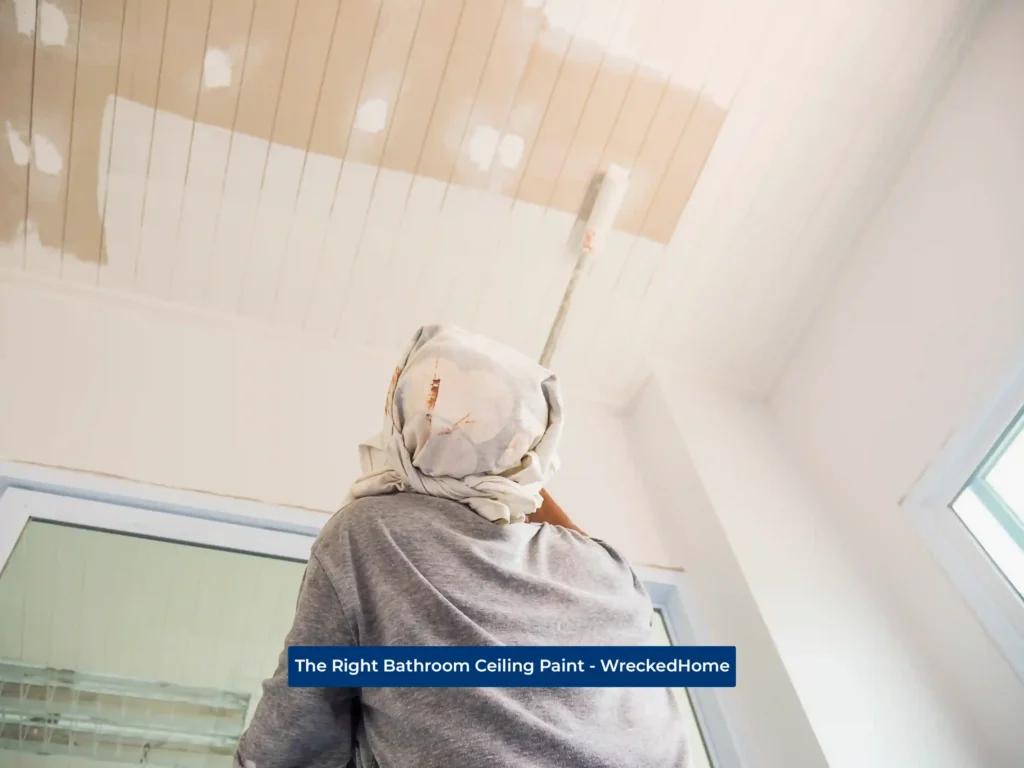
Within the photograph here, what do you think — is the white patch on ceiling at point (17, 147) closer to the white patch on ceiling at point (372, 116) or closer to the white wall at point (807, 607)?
the white patch on ceiling at point (372, 116)

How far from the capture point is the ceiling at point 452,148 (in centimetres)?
132

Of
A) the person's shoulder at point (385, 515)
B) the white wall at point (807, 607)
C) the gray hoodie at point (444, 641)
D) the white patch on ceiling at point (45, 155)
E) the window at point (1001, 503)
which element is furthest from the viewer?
the white patch on ceiling at point (45, 155)

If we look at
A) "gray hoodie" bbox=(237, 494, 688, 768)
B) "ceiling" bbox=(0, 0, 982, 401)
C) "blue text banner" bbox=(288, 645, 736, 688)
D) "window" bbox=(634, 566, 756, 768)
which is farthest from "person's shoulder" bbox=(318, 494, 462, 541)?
"ceiling" bbox=(0, 0, 982, 401)

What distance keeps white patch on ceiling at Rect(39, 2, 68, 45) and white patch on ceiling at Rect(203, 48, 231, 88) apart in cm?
23

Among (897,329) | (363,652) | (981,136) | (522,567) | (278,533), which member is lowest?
(363,652)

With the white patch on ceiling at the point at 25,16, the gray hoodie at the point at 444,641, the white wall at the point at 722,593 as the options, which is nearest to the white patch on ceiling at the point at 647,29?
the white wall at the point at 722,593

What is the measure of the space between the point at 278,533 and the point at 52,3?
96 centimetres

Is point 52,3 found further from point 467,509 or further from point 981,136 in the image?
point 981,136

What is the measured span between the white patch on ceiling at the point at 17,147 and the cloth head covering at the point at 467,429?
0.96 meters

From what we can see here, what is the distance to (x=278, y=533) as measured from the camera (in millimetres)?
1256

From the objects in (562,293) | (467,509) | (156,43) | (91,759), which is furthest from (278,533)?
(156,43)

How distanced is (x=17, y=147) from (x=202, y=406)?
0.57 metres

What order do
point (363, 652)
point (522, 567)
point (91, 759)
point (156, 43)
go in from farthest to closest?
point (156, 43) → point (91, 759) → point (522, 567) → point (363, 652)

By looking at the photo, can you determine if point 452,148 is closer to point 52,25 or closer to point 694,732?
point 52,25
